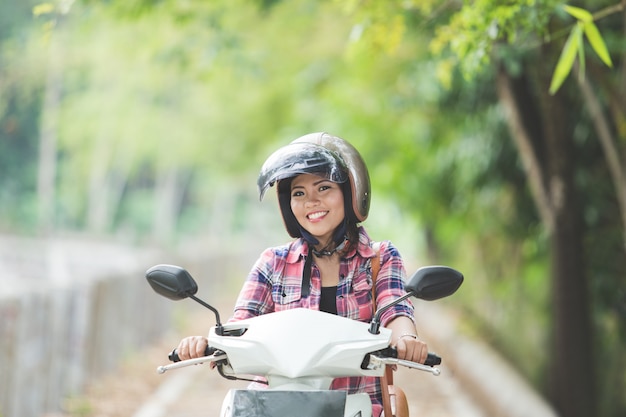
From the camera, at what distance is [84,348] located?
10812mm

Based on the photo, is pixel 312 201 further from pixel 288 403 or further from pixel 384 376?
pixel 288 403

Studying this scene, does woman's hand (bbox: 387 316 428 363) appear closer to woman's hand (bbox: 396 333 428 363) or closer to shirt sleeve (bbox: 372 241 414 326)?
woman's hand (bbox: 396 333 428 363)

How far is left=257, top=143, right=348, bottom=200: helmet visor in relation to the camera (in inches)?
155

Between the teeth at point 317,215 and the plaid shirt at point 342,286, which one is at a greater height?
the teeth at point 317,215

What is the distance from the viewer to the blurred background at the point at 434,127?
27.1ft

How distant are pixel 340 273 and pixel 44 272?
22059mm

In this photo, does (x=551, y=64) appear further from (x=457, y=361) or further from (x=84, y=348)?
(x=457, y=361)

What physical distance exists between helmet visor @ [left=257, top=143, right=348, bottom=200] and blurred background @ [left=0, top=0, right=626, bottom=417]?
83.2 inches

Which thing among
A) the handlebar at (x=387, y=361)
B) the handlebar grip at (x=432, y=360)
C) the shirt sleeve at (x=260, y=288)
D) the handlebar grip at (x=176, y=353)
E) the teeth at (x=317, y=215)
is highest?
the teeth at (x=317, y=215)

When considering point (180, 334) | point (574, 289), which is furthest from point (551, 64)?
point (180, 334)

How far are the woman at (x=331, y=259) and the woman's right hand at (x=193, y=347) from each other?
343mm

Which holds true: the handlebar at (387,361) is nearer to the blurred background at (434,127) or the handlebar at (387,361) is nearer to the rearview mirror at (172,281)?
the rearview mirror at (172,281)

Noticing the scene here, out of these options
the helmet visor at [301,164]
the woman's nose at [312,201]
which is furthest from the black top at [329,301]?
the helmet visor at [301,164]

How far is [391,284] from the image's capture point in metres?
4.24
